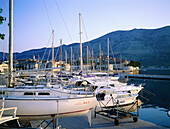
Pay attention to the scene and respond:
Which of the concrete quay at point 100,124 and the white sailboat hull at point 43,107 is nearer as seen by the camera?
the white sailboat hull at point 43,107

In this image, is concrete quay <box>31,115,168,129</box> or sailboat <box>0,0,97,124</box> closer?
sailboat <box>0,0,97,124</box>

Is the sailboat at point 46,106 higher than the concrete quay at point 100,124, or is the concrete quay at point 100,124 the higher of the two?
the sailboat at point 46,106

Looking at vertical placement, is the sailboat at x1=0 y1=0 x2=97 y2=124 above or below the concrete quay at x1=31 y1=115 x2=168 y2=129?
above

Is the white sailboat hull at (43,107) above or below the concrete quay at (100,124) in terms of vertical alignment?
above

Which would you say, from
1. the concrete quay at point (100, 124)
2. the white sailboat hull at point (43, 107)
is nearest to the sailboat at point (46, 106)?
the white sailboat hull at point (43, 107)

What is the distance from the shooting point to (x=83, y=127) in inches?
357

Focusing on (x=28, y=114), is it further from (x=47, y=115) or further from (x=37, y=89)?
(x=37, y=89)

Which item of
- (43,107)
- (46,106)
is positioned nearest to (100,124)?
(46,106)

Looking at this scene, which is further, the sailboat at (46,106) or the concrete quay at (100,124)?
the concrete quay at (100,124)

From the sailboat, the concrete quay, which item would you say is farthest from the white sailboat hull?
the concrete quay

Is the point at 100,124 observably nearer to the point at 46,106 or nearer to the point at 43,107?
the point at 46,106

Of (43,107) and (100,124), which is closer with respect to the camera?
(43,107)

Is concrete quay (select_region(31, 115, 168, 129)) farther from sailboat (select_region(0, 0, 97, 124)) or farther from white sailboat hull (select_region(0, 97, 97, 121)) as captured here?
white sailboat hull (select_region(0, 97, 97, 121))

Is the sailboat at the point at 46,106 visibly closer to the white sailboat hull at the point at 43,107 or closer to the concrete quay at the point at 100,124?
the white sailboat hull at the point at 43,107
